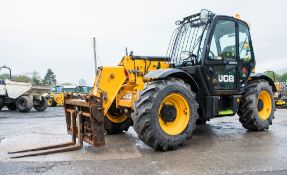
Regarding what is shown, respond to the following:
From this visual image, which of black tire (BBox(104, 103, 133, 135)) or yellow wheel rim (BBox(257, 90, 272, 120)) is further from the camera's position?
yellow wheel rim (BBox(257, 90, 272, 120))

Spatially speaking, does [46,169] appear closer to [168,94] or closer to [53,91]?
[168,94]

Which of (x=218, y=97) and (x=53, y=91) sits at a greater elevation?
(x=218, y=97)

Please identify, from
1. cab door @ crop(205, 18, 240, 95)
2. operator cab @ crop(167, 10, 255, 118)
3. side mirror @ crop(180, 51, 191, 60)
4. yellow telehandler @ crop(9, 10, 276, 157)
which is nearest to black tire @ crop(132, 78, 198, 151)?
yellow telehandler @ crop(9, 10, 276, 157)

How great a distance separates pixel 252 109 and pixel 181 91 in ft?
7.90

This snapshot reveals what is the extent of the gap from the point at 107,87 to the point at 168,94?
5.75 feet

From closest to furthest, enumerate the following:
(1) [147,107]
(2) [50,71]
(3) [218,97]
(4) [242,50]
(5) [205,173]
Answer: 1. (5) [205,173]
2. (1) [147,107]
3. (3) [218,97]
4. (4) [242,50]
5. (2) [50,71]

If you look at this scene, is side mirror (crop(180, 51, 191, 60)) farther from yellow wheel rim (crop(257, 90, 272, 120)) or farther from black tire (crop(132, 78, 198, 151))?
yellow wheel rim (crop(257, 90, 272, 120))

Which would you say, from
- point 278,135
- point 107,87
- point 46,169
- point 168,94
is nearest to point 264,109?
point 278,135

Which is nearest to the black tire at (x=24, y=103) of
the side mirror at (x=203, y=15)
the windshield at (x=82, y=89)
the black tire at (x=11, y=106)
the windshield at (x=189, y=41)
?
the black tire at (x=11, y=106)

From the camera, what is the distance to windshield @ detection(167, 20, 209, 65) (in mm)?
7000

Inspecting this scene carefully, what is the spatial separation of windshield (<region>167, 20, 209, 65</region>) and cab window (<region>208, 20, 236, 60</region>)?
26 centimetres

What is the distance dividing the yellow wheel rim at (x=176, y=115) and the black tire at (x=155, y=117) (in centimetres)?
8

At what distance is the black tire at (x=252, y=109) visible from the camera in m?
7.61

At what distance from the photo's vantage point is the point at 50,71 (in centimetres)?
8712
